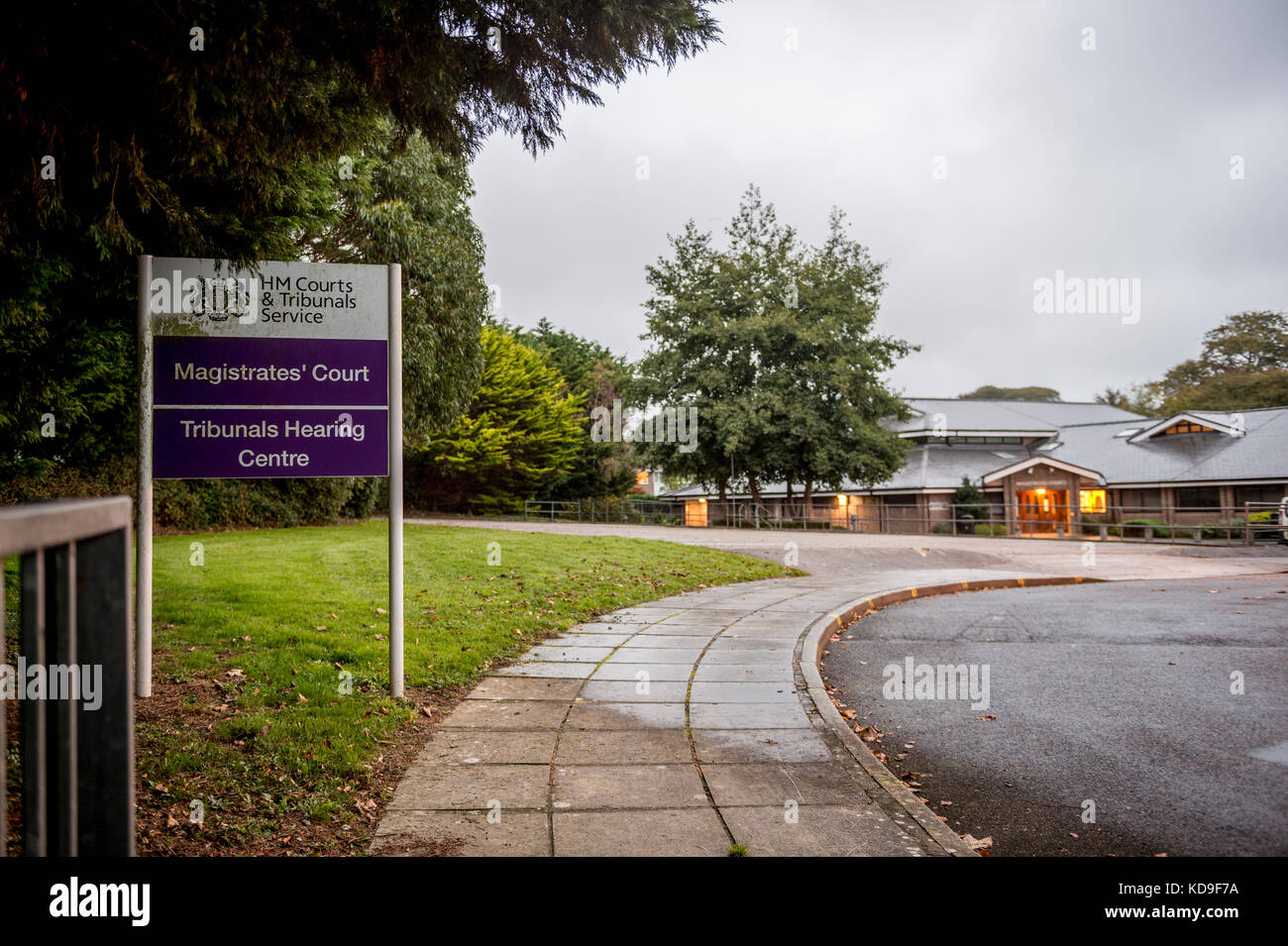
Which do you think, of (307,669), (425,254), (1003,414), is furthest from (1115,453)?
(307,669)

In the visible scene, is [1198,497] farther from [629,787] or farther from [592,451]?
[629,787]

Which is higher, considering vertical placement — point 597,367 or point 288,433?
point 597,367

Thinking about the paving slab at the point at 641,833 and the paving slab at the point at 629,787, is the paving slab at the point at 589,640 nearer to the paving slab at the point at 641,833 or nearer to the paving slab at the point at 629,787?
the paving slab at the point at 629,787

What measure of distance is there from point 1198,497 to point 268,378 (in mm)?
37881

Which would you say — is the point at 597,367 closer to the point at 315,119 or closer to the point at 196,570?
the point at 196,570

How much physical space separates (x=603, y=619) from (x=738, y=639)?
6.25ft

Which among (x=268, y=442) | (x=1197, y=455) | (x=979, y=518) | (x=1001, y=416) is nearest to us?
(x=268, y=442)

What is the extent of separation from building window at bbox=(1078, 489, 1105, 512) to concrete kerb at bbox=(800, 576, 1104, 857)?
2510 centimetres

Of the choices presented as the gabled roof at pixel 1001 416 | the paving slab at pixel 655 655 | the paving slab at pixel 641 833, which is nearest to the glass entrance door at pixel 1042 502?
the gabled roof at pixel 1001 416

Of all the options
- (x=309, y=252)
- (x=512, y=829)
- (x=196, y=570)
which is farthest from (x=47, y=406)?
(x=309, y=252)

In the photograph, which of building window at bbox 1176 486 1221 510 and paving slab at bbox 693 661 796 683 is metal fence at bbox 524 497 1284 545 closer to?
building window at bbox 1176 486 1221 510

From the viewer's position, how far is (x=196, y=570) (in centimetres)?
971

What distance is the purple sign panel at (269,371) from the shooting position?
5660 mm

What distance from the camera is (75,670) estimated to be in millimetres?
1632
